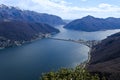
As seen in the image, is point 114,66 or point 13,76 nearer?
point 114,66

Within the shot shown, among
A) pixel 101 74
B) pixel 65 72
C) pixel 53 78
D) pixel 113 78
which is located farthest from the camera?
pixel 101 74

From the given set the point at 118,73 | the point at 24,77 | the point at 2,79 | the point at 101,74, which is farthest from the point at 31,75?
the point at 118,73

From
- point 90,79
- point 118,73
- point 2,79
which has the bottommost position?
point 2,79

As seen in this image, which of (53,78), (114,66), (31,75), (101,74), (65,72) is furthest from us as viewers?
(31,75)

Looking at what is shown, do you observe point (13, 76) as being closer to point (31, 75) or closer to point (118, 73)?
point (31, 75)

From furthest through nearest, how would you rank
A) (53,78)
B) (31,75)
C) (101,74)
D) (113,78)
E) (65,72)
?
1. (31,75)
2. (101,74)
3. (113,78)
4. (65,72)
5. (53,78)

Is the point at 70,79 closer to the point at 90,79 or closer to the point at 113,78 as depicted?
the point at 90,79

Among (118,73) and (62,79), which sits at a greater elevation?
(62,79)

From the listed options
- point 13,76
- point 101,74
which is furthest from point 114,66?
point 13,76

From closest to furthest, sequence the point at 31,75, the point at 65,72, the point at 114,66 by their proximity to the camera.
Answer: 1. the point at 65,72
2. the point at 114,66
3. the point at 31,75
